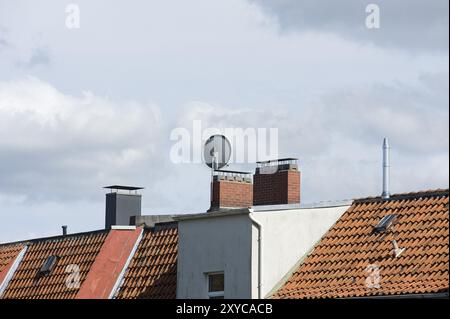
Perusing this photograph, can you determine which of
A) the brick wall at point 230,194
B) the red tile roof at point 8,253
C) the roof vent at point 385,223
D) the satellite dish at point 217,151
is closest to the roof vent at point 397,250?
the roof vent at point 385,223

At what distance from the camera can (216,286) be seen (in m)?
33.5

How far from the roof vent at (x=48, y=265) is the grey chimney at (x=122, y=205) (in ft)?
7.93

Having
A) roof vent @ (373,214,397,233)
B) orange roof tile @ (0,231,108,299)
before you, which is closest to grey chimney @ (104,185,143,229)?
orange roof tile @ (0,231,108,299)

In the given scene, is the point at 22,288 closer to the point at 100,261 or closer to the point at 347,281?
the point at 100,261

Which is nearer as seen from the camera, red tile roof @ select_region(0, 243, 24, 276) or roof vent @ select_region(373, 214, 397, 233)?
roof vent @ select_region(373, 214, 397, 233)

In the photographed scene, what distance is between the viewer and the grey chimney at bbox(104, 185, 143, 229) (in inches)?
1709

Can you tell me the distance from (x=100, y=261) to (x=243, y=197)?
4.17 metres

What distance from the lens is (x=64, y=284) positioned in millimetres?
39719

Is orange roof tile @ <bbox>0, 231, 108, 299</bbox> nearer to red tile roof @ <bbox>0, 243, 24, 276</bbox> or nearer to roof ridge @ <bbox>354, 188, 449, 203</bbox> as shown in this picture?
red tile roof @ <bbox>0, 243, 24, 276</bbox>

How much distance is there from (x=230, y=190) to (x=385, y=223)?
22.3ft

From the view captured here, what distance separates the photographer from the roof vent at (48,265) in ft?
135

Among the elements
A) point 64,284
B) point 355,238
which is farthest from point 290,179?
point 64,284

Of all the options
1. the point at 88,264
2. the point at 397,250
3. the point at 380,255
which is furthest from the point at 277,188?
the point at 397,250

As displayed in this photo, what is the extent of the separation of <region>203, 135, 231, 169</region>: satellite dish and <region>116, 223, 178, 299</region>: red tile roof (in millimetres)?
2119
